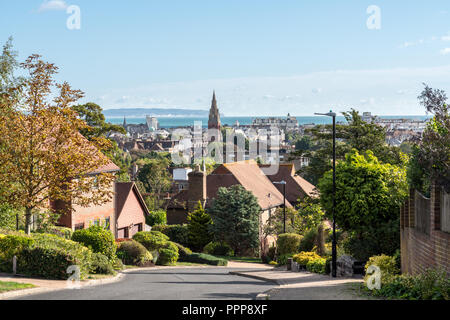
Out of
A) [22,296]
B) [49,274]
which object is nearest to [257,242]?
[49,274]

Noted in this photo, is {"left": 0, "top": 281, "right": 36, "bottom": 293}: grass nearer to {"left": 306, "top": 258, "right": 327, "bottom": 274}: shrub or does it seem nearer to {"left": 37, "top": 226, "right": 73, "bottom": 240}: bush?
{"left": 306, "top": 258, "right": 327, "bottom": 274}: shrub

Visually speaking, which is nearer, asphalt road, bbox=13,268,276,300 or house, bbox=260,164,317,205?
asphalt road, bbox=13,268,276,300

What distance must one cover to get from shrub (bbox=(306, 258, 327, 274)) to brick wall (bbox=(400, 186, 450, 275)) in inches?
254

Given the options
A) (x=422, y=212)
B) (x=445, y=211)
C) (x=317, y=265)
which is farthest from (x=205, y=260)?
(x=445, y=211)

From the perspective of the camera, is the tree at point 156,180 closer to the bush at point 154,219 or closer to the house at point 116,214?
the bush at point 154,219

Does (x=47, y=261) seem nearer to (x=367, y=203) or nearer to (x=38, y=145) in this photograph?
(x=38, y=145)

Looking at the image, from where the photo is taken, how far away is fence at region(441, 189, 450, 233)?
51.1 ft

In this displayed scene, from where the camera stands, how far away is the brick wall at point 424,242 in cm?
1557

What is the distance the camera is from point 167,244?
36.3m

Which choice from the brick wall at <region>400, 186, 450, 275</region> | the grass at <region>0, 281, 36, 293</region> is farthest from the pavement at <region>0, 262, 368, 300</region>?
the brick wall at <region>400, 186, 450, 275</region>
